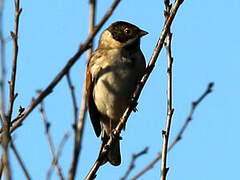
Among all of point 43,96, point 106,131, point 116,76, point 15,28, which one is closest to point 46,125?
point 15,28

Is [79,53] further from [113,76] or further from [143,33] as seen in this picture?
[143,33]

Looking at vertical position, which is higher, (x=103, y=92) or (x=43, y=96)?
(x=43, y=96)

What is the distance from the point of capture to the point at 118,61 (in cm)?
757

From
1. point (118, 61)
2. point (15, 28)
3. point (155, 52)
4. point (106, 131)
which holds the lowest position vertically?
point (106, 131)

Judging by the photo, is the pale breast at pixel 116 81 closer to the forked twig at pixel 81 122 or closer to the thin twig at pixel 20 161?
the thin twig at pixel 20 161

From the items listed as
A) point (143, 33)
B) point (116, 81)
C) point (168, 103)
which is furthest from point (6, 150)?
point (143, 33)

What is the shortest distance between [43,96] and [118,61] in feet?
15.1

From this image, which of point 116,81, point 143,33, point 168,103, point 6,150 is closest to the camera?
point 6,150

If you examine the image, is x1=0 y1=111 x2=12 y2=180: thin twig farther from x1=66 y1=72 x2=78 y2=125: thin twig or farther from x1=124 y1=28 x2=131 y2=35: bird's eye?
x1=124 y1=28 x2=131 y2=35: bird's eye

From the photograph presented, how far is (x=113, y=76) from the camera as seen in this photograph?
7.59m

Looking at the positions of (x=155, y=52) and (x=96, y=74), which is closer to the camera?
(x=155, y=52)

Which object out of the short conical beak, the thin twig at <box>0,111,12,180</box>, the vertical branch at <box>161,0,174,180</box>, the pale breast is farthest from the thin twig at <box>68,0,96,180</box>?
Result: the short conical beak

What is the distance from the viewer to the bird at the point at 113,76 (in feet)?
24.8

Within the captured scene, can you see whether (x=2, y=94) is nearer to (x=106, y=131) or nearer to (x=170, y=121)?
(x=170, y=121)
